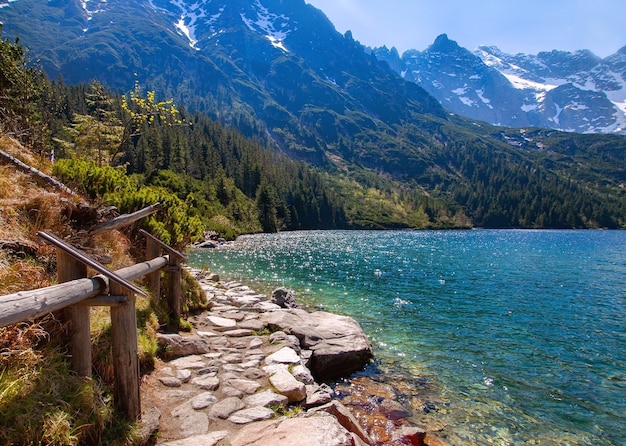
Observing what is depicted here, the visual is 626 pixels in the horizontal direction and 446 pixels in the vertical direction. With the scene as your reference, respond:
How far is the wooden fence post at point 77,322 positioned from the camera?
16.7ft

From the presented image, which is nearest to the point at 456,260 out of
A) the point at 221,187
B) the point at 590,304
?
the point at 590,304

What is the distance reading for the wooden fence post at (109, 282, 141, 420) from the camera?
545cm

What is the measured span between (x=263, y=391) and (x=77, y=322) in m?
4.13

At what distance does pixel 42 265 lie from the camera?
21.9ft

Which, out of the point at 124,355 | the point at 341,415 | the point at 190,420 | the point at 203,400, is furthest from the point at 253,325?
the point at 124,355

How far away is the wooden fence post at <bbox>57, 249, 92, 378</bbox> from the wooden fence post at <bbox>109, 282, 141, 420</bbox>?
0.37m

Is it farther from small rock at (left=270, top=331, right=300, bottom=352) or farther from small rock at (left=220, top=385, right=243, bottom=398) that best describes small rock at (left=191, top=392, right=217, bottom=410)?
small rock at (left=270, top=331, right=300, bottom=352)

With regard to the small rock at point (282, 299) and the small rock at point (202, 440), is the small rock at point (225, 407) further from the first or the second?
the small rock at point (282, 299)

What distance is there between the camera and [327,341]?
42.7 ft

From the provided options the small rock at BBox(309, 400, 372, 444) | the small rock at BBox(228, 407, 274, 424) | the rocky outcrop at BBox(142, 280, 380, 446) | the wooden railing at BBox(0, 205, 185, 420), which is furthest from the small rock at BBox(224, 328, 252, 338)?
the wooden railing at BBox(0, 205, 185, 420)

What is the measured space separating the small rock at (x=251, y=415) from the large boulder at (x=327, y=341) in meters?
5.14

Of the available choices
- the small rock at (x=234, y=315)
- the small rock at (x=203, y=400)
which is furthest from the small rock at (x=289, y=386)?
the small rock at (x=234, y=315)

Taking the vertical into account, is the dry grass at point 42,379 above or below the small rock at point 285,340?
above

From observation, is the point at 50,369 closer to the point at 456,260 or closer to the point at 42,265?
the point at 42,265
